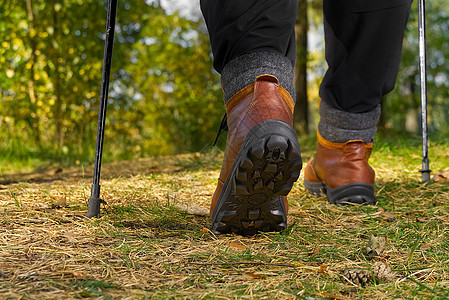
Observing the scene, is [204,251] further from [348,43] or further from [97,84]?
[97,84]

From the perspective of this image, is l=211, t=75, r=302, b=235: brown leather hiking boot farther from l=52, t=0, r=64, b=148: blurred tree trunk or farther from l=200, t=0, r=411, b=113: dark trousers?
l=52, t=0, r=64, b=148: blurred tree trunk

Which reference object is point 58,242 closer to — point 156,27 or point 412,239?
point 412,239

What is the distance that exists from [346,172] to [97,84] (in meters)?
3.08

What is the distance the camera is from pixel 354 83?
5.47ft

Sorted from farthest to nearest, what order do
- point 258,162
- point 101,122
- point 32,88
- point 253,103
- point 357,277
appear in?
1. point 32,88
2. point 101,122
3. point 253,103
4. point 258,162
5. point 357,277

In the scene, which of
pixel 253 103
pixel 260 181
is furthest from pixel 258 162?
pixel 253 103

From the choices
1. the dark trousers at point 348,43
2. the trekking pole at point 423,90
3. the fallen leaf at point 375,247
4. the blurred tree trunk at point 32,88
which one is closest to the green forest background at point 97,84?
the blurred tree trunk at point 32,88

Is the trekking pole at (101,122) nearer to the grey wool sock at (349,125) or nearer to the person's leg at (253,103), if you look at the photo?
the person's leg at (253,103)

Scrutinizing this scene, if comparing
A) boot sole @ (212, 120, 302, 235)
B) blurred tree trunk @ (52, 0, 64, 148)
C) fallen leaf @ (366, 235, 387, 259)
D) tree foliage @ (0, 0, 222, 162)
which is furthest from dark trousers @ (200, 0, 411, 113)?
blurred tree trunk @ (52, 0, 64, 148)

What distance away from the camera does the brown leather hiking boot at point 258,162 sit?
40.1 inches

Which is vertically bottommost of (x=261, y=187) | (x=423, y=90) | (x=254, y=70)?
(x=261, y=187)

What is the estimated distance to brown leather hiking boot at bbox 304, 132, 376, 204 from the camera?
1.69 m

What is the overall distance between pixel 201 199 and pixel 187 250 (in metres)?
0.68

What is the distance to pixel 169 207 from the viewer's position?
1.54 metres
